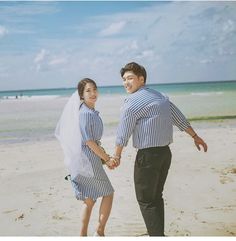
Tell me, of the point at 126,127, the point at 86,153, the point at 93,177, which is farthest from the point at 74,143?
the point at 126,127

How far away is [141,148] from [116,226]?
27.5 inches

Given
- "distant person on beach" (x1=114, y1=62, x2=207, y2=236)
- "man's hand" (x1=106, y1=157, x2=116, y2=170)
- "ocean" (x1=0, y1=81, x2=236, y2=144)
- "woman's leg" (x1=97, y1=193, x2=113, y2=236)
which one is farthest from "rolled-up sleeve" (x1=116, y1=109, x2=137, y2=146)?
"ocean" (x1=0, y1=81, x2=236, y2=144)

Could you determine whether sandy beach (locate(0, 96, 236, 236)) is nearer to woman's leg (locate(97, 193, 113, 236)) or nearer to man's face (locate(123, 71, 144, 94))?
woman's leg (locate(97, 193, 113, 236))

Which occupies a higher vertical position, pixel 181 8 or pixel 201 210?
pixel 181 8

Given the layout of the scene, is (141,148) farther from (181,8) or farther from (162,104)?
(181,8)

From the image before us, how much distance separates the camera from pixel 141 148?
2.31 metres

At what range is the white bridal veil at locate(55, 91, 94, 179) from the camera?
2426 millimetres

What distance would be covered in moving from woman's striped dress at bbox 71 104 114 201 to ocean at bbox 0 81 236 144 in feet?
1.62

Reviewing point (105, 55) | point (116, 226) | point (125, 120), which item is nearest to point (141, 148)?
point (125, 120)

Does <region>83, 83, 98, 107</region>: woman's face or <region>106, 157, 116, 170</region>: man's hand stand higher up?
<region>83, 83, 98, 107</region>: woman's face

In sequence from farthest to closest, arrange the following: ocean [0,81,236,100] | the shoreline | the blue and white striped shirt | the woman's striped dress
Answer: ocean [0,81,236,100] < the shoreline < the woman's striped dress < the blue and white striped shirt

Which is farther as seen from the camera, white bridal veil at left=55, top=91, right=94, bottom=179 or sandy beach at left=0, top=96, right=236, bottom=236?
sandy beach at left=0, top=96, right=236, bottom=236

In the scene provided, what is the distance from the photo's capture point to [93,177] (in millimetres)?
2424

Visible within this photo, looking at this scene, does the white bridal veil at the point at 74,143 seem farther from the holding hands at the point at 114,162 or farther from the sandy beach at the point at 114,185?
the sandy beach at the point at 114,185
